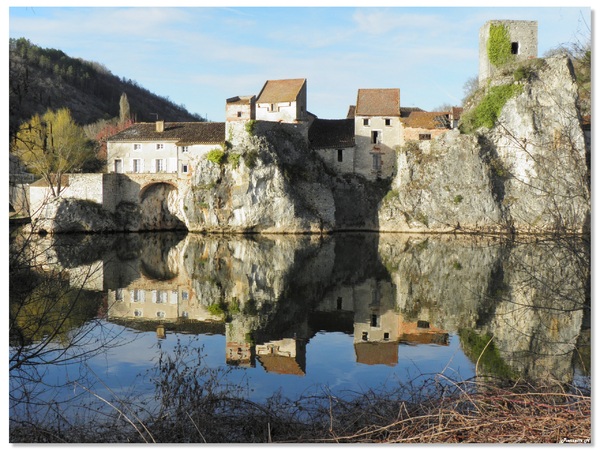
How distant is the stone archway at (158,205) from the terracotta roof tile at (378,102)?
52.2ft

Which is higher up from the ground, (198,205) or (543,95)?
(543,95)

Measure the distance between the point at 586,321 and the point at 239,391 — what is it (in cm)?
833

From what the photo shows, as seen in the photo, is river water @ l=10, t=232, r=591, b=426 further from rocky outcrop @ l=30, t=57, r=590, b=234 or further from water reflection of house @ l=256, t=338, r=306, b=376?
rocky outcrop @ l=30, t=57, r=590, b=234

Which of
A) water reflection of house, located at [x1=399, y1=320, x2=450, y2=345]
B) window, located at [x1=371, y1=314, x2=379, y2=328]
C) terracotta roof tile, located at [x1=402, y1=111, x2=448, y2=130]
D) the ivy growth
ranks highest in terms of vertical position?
the ivy growth

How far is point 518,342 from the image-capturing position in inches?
535

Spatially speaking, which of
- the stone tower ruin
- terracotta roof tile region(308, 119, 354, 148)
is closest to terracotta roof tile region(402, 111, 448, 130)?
terracotta roof tile region(308, 119, 354, 148)

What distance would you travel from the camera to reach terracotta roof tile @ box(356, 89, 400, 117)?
4678 centimetres

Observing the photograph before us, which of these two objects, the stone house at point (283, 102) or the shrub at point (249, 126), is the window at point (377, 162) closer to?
the stone house at point (283, 102)

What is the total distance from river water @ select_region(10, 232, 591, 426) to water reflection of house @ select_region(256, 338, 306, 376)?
0.16 ft

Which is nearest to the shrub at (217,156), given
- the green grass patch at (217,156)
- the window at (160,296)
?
the green grass patch at (217,156)

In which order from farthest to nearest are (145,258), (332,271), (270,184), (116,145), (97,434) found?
(116,145), (270,184), (145,258), (332,271), (97,434)

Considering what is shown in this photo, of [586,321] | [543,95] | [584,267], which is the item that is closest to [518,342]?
[586,321]

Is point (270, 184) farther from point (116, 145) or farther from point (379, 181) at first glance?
point (116, 145)

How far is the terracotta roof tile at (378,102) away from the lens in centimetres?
4678
